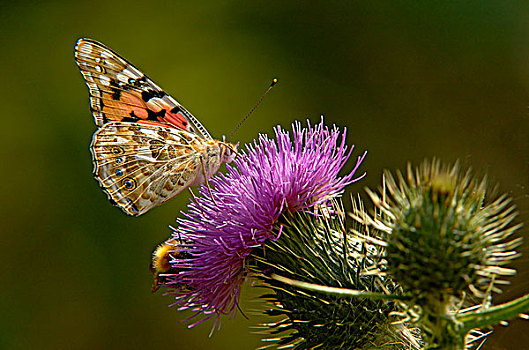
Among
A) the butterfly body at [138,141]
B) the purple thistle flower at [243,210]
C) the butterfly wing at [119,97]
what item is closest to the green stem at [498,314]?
the purple thistle flower at [243,210]

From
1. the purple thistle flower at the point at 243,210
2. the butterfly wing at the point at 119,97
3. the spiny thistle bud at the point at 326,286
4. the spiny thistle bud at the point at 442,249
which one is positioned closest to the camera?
the spiny thistle bud at the point at 442,249

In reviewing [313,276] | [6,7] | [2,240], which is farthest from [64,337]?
[313,276]

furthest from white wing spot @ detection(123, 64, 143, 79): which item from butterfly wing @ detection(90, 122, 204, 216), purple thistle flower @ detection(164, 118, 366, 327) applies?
purple thistle flower @ detection(164, 118, 366, 327)

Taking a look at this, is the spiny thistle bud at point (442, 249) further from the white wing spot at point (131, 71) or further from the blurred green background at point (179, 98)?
the blurred green background at point (179, 98)

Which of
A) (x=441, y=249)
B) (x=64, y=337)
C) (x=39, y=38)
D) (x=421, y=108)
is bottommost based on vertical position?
(x=64, y=337)

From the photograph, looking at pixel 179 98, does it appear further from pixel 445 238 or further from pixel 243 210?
pixel 445 238

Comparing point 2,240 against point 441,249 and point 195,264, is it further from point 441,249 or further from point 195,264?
point 441,249
